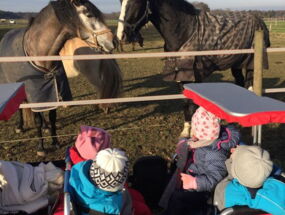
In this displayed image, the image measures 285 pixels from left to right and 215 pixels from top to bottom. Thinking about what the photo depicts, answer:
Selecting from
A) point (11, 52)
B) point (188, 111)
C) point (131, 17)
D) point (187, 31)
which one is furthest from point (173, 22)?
point (11, 52)

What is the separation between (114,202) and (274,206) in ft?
2.92

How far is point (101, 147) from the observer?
223 centimetres

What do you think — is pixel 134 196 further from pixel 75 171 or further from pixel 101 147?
pixel 75 171

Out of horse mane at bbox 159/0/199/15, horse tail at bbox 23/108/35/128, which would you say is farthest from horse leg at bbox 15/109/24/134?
horse mane at bbox 159/0/199/15

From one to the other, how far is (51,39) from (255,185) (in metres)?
3.04

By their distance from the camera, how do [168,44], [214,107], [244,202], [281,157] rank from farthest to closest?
1. [168,44]
2. [281,157]
3. [214,107]
4. [244,202]

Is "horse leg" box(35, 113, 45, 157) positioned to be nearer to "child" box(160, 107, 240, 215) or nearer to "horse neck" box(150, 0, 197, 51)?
"horse neck" box(150, 0, 197, 51)

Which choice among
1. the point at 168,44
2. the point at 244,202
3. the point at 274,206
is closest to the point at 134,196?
the point at 244,202

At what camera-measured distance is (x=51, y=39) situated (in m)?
4.01

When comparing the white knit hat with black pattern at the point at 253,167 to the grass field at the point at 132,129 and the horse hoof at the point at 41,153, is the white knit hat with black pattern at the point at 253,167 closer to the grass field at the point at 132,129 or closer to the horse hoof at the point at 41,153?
the grass field at the point at 132,129

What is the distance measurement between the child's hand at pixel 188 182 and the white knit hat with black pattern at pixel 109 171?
67cm

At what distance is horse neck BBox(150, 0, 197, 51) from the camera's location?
4446 millimetres

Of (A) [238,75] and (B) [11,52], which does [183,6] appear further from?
(B) [11,52]

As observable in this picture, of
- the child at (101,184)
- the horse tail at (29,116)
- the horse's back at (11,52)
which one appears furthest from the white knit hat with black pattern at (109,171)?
the horse tail at (29,116)
